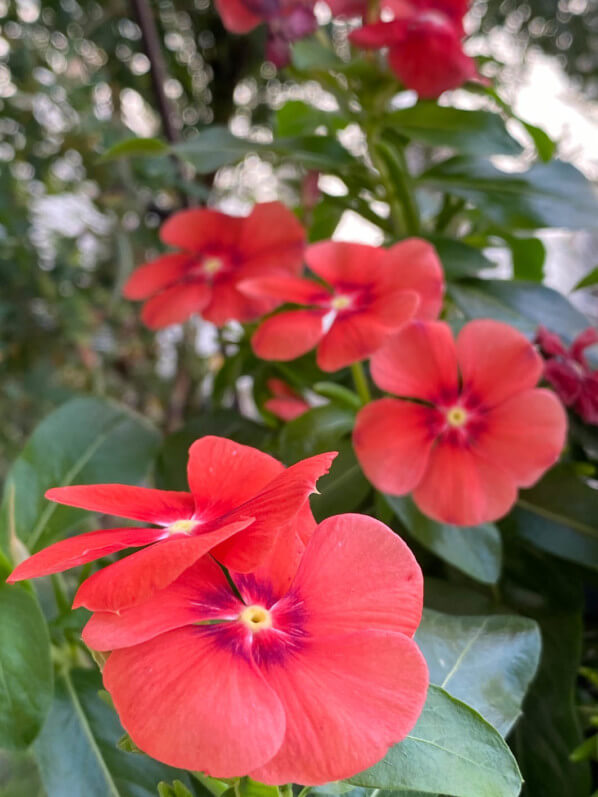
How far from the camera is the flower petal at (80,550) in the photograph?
0.18 metres

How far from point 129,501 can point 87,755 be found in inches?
6.8

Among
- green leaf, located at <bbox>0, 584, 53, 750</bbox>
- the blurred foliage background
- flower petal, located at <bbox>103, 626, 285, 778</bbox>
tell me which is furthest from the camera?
the blurred foliage background

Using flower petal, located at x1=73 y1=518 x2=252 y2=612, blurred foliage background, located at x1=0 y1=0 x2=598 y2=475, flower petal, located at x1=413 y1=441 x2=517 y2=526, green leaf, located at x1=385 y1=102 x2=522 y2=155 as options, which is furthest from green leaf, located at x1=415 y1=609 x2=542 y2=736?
blurred foliage background, located at x1=0 y1=0 x2=598 y2=475

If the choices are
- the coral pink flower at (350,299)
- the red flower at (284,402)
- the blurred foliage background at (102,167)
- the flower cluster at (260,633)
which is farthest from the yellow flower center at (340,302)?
the blurred foliage background at (102,167)

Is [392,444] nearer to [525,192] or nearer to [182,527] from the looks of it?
[182,527]

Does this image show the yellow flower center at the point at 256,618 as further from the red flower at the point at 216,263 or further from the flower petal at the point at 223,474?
the red flower at the point at 216,263

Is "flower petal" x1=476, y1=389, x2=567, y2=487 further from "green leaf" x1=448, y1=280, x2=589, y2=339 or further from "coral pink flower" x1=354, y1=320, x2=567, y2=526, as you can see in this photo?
"green leaf" x1=448, y1=280, x2=589, y2=339

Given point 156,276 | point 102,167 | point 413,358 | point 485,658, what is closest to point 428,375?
point 413,358

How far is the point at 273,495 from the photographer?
0.62 feet

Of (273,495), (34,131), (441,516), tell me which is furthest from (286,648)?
(34,131)

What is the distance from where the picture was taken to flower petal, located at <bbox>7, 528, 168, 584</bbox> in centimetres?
18

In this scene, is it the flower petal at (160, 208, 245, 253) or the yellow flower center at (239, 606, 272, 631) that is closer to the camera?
the yellow flower center at (239, 606, 272, 631)

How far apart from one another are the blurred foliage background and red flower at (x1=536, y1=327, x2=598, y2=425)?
41 centimetres

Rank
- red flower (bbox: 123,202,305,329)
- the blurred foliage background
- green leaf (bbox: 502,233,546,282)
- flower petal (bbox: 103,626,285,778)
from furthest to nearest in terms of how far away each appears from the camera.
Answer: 1. the blurred foliage background
2. green leaf (bbox: 502,233,546,282)
3. red flower (bbox: 123,202,305,329)
4. flower petal (bbox: 103,626,285,778)
